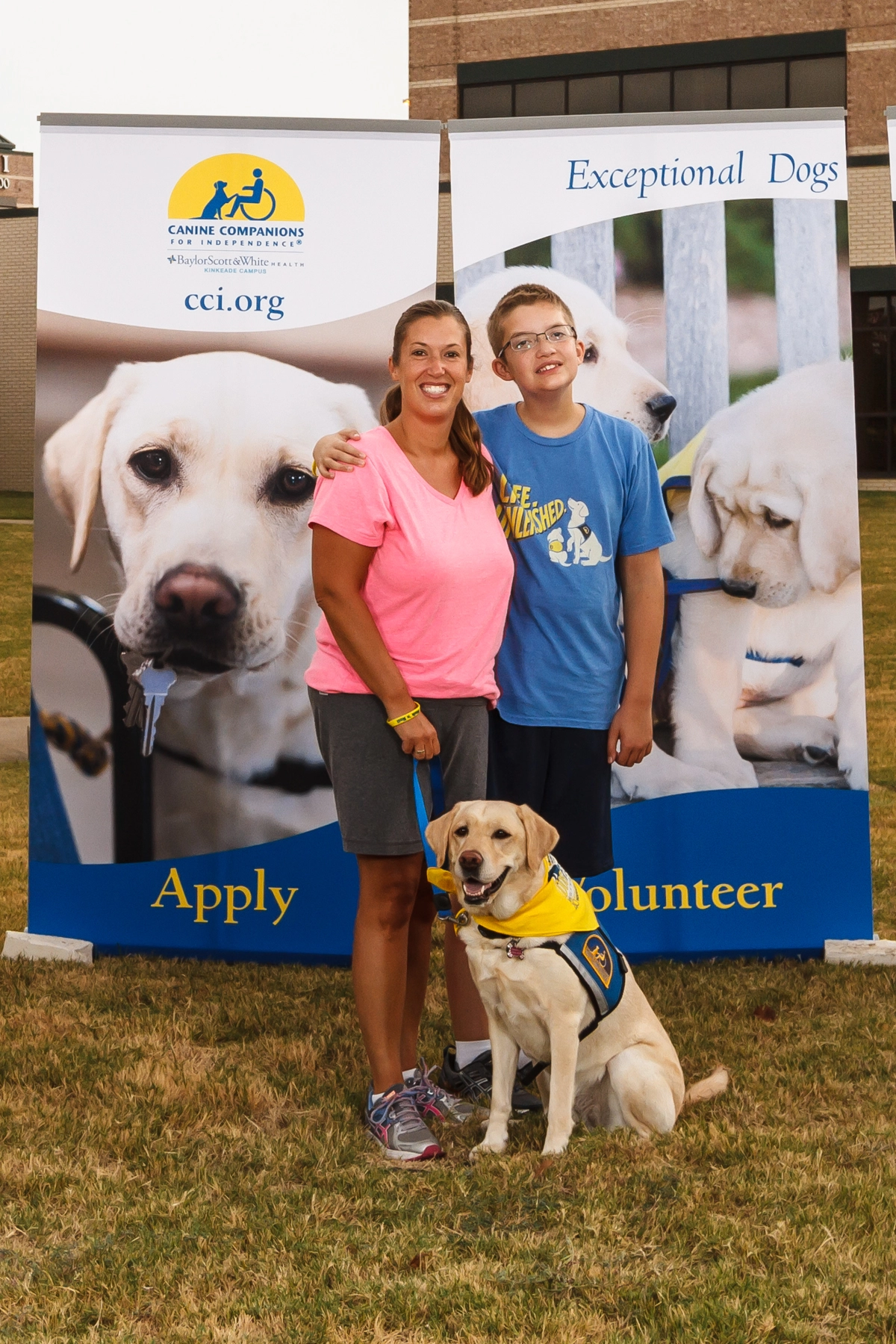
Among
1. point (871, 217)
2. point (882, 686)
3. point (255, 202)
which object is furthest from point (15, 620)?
point (871, 217)

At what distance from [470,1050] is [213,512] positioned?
2160mm

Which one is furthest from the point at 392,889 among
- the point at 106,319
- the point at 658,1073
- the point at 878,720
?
the point at 878,720

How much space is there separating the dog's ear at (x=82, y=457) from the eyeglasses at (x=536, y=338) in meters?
1.69

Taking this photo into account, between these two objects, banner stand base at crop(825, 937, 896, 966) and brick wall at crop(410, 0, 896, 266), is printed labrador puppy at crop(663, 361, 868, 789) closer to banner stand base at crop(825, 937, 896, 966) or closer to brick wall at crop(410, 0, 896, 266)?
banner stand base at crop(825, 937, 896, 966)

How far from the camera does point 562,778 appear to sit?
3.83 metres

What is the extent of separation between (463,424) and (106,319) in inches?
79.2

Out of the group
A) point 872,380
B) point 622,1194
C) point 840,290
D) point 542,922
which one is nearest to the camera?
point 622,1194

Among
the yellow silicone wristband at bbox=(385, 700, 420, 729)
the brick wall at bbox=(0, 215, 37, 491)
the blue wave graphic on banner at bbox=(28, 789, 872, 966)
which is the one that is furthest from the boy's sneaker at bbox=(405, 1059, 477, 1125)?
the brick wall at bbox=(0, 215, 37, 491)

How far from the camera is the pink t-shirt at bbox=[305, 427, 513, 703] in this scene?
3244mm

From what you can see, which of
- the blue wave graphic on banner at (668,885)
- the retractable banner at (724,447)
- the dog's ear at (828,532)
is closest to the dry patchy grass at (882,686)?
the blue wave graphic on banner at (668,885)

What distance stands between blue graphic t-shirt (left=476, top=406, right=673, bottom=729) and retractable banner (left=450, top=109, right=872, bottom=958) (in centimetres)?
95

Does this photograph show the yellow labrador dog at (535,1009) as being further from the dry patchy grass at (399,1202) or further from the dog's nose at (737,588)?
the dog's nose at (737,588)

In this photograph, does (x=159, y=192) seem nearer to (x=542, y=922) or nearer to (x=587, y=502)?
(x=587, y=502)

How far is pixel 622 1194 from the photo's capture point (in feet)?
9.80
